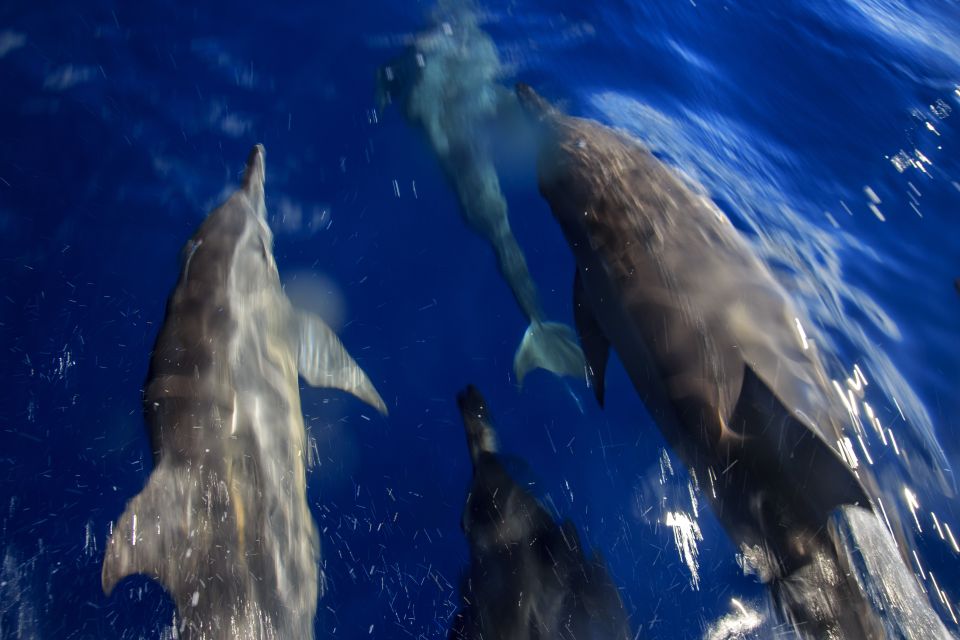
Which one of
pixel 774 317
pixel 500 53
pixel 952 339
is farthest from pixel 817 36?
pixel 774 317

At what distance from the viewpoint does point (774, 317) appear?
4.14 m

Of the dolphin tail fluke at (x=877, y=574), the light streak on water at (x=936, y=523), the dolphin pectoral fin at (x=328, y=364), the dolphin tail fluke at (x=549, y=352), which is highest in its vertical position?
the dolphin tail fluke at (x=877, y=574)

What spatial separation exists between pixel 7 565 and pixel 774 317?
4.14 m

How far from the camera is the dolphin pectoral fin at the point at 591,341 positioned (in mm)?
4644

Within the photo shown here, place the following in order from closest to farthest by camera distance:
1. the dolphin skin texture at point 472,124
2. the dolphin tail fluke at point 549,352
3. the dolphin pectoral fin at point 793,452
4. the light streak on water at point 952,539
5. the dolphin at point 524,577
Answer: the dolphin pectoral fin at point 793,452 → the dolphin at point 524,577 → the light streak on water at point 952,539 → the dolphin tail fluke at point 549,352 → the dolphin skin texture at point 472,124

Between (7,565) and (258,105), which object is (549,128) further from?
(7,565)

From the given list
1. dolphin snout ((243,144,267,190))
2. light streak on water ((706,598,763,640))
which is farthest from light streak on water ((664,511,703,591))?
dolphin snout ((243,144,267,190))

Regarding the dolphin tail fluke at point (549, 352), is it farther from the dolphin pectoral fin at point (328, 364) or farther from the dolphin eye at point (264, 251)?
the dolphin eye at point (264, 251)

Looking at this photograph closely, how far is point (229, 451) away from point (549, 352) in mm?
2065

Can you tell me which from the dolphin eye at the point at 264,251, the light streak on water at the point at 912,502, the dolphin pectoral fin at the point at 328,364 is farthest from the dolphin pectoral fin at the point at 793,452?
the dolphin eye at the point at 264,251

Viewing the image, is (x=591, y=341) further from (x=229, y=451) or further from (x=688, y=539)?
(x=229, y=451)

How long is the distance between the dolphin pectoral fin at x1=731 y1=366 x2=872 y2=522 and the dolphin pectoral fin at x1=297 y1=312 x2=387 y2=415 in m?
2.07

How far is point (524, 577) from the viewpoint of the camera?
3.84 meters

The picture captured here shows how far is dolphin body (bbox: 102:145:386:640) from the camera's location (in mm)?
3527
